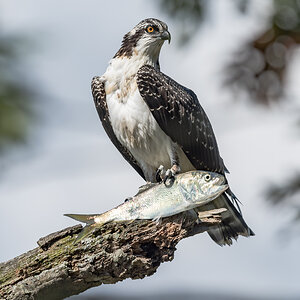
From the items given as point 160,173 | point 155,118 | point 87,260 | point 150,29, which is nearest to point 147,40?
point 150,29

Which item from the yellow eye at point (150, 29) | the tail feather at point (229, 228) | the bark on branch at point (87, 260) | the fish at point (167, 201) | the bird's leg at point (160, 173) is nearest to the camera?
the bark on branch at point (87, 260)

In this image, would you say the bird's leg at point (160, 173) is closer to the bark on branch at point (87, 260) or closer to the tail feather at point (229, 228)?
the tail feather at point (229, 228)

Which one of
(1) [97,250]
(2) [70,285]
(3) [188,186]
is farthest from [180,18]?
(2) [70,285]

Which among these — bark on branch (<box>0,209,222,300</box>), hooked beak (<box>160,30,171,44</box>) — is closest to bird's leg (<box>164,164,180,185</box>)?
bark on branch (<box>0,209,222,300</box>)

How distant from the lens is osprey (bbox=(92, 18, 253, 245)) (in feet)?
22.9

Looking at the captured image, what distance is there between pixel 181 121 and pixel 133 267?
105 inches

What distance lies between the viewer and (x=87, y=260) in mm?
4910

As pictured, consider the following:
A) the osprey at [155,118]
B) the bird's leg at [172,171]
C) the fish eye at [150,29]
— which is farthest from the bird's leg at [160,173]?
the fish eye at [150,29]

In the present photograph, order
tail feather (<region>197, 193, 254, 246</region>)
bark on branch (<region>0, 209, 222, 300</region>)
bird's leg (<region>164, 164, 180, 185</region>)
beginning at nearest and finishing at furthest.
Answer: bark on branch (<region>0, 209, 222, 300</region>)
bird's leg (<region>164, 164, 180, 185</region>)
tail feather (<region>197, 193, 254, 246</region>)

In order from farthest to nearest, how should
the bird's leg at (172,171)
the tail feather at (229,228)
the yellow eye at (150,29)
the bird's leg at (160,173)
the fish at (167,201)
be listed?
the yellow eye at (150,29) < the tail feather at (229,228) < the bird's leg at (160,173) < the bird's leg at (172,171) < the fish at (167,201)

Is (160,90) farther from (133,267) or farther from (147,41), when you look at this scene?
(133,267)

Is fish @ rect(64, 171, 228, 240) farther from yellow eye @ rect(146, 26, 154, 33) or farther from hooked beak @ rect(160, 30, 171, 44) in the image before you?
yellow eye @ rect(146, 26, 154, 33)

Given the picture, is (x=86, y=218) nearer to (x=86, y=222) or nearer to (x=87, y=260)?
(x=86, y=222)

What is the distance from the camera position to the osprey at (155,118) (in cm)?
697
